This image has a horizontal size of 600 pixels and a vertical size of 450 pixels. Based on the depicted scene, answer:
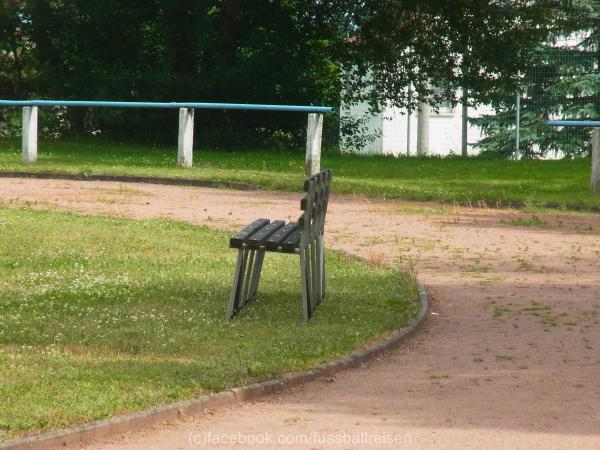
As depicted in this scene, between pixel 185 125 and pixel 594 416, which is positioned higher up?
pixel 185 125

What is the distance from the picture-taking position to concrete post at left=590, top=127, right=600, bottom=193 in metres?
19.8

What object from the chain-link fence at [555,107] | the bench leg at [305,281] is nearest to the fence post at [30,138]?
the bench leg at [305,281]

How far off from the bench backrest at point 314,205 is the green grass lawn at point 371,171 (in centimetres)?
918

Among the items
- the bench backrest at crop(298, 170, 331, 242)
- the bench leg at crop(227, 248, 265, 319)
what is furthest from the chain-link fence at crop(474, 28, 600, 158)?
the bench leg at crop(227, 248, 265, 319)

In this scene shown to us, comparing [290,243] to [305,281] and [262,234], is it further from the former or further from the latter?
[262,234]

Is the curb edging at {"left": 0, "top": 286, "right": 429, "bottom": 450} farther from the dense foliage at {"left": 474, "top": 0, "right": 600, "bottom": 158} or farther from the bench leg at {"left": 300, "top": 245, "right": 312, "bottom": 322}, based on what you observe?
the dense foliage at {"left": 474, "top": 0, "right": 600, "bottom": 158}

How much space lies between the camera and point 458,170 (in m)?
25.8

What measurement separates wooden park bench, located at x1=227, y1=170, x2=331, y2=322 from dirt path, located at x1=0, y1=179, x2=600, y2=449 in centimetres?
84

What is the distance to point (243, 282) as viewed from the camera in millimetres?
9414

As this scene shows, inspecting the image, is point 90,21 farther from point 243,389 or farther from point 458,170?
point 243,389

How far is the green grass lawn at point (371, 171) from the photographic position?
20.4 m

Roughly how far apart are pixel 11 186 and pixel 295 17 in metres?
15.3

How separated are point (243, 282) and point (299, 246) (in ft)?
1.66

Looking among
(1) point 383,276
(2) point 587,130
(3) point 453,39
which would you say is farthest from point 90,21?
(1) point 383,276
